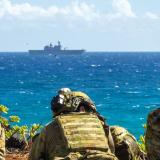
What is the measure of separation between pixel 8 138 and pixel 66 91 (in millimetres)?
9507

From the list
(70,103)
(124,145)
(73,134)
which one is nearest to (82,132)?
(73,134)

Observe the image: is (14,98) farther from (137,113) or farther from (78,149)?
(78,149)

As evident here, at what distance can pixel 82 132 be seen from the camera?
602cm

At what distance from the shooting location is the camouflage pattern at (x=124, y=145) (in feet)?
22.5

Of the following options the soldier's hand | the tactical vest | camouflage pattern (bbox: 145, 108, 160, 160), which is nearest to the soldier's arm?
the tactical vest

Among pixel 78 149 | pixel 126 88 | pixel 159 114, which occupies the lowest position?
Result: pixel 126 88

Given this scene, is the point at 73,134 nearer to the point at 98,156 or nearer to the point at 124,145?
the point at 98,156

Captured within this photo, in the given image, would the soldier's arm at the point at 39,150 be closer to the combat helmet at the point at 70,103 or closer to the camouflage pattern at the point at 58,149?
the camouflage pattern at the point at 58,149

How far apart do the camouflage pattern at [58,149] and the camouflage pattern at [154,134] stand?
1.23ft

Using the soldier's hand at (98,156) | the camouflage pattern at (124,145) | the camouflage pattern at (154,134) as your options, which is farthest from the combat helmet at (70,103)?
the camouflage pattern at (154,134)

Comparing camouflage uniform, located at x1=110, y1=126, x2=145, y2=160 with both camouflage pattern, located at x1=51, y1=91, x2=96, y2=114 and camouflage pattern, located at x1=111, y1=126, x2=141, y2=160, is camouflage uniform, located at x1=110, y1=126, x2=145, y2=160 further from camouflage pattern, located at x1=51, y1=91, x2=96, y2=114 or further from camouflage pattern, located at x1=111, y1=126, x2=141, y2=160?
camouflage pattern, located at x1=51, y1=91, x2=96, y2=114

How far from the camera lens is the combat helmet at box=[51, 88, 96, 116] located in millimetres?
6402

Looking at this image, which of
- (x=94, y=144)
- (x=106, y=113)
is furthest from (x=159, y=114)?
(x=106, y=113)

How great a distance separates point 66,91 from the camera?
6.68 meters
